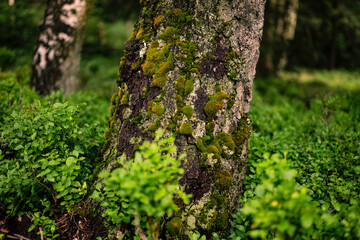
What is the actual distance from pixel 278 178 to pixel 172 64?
1.24 m

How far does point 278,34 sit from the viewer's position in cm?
992

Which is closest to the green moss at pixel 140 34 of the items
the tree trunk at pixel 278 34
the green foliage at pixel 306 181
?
the green foliage at pixel 306 181

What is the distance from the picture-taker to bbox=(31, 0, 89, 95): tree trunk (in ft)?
14.2

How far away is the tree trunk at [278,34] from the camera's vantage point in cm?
809

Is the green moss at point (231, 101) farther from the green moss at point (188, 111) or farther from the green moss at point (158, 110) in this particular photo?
the green moss at point (158, 110)

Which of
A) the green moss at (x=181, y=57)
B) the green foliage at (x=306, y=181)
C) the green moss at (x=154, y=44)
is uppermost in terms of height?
the green moss at (x=154, y=44)

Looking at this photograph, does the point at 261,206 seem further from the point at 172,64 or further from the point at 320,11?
the point at 320,11

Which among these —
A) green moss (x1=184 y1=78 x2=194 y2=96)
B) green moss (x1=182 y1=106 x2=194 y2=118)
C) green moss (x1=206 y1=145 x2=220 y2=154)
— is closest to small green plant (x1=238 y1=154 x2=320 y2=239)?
green moss (x1=206 y1=145 x2=220 y2=154)

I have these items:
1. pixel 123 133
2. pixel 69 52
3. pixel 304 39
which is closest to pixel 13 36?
pixel 69 52

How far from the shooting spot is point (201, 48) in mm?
2020

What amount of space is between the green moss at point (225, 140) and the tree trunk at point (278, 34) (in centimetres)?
591

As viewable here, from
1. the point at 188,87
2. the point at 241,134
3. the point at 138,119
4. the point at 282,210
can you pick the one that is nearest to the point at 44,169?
the point at 138,119

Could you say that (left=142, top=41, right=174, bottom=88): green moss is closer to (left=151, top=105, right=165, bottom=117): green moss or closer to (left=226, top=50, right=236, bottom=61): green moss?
(left=151, top=105, right=165, bottom=117): green moss

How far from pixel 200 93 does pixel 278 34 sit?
952 centimetres
